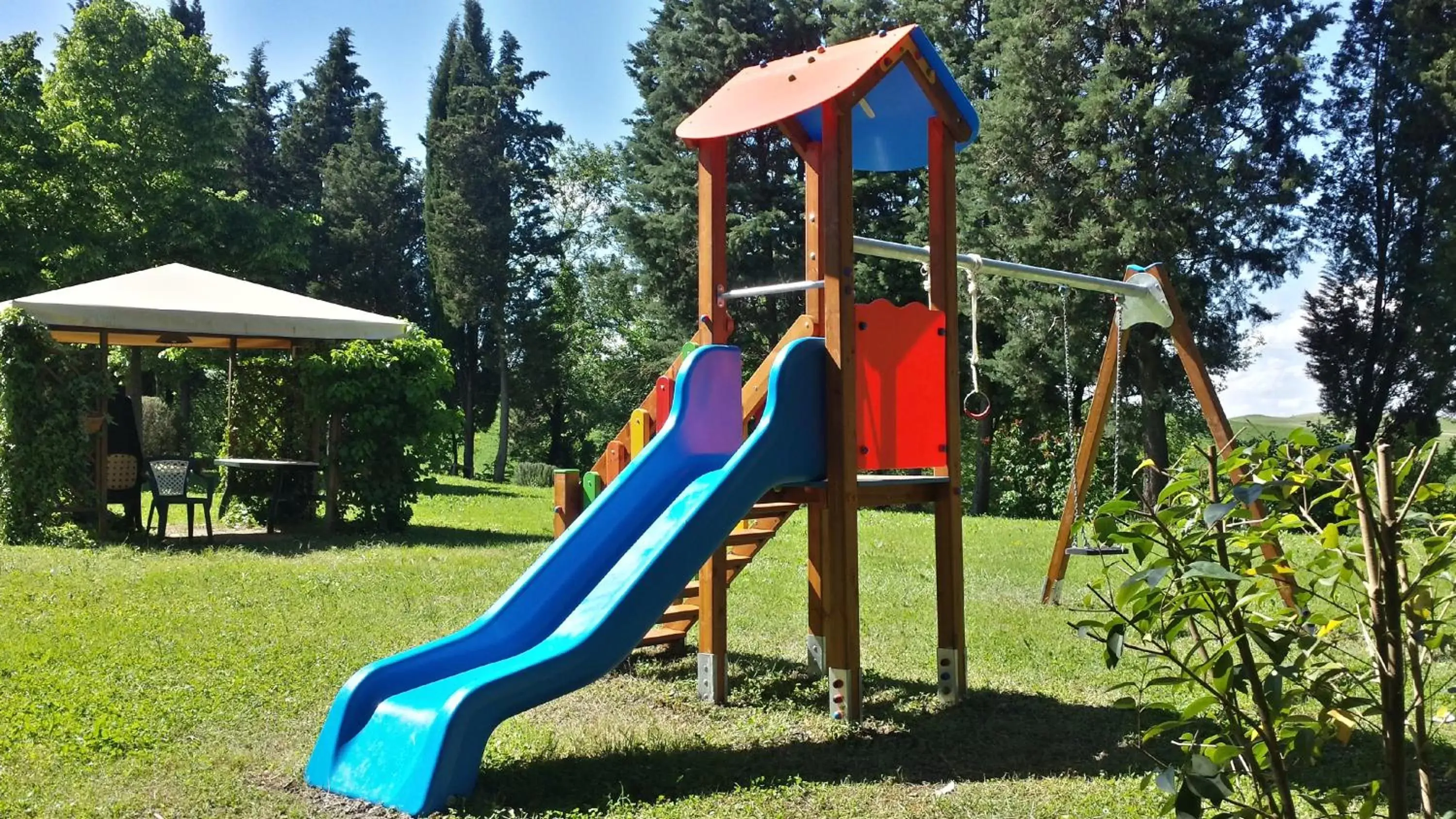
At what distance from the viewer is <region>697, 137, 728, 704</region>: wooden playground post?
5.68 m

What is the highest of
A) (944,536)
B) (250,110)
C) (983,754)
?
(250,110)

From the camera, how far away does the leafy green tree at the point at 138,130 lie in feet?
79.2

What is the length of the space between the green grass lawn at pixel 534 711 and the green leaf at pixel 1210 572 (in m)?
2.55

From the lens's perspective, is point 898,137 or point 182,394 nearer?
point 898,137

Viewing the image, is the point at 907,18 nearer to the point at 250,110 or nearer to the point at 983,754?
the point at 983,754

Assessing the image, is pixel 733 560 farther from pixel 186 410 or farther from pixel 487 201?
pixel 487 201

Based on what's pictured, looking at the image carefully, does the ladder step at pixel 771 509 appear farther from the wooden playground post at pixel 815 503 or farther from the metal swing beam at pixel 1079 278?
the metal swing beam at pixel 1079 278

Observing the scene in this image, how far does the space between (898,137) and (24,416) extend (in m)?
8.55

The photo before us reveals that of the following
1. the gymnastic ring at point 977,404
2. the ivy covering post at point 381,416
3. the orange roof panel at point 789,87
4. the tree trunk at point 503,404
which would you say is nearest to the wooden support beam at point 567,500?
the orange roof panel at point 789,87

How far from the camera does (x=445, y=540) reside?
1179cm

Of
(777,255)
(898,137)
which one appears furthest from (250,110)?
(898,137)

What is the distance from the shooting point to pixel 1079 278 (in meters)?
7.38

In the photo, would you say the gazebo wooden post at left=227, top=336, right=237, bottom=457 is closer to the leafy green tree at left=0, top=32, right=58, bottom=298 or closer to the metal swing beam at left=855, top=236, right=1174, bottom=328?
the metal swing beam at left=855, top=236, right=1174, bottom=328

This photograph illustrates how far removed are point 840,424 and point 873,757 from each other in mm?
1394
